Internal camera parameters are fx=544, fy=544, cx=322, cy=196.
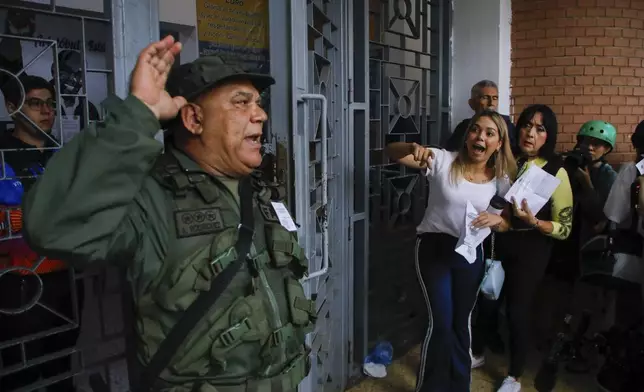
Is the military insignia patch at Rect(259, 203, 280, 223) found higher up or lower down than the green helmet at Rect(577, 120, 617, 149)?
lower down

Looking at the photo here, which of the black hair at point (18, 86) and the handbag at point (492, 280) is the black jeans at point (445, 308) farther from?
the black hair at point (18, 86)

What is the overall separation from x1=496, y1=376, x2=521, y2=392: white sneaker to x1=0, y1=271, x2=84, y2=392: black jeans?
280 cm

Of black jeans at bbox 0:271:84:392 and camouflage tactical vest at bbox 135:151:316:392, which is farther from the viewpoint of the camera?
black jeans at bbox 0:271:84:392

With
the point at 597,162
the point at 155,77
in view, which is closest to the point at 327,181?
the point at 155,77

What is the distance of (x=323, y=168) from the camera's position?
2590 millimetres

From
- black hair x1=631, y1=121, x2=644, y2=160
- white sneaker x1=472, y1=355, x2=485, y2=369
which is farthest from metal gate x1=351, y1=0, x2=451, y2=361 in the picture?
black hair x1=631, y1=121, x2=644, y2=160

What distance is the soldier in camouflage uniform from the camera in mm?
1317

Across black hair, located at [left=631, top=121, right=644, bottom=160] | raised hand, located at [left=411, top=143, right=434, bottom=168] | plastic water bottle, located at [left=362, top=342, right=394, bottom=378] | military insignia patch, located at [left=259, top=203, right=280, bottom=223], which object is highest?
black hair, located at [left=631, top=121, right=644, bottom=160]

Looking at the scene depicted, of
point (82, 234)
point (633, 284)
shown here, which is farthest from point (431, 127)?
point (82, 234)

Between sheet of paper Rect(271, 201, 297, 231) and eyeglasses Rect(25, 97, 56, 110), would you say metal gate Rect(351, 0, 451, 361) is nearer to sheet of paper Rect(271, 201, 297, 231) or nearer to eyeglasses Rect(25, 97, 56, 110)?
sheet of paper Rect(271, 201, 297, 231)

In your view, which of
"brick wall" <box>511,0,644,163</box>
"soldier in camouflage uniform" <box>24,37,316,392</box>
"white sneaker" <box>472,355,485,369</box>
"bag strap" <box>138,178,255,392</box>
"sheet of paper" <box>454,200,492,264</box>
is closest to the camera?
"soldier in camouflage uniform" <box>24,37,316,392</box>

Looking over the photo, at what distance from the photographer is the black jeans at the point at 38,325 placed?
1.83m

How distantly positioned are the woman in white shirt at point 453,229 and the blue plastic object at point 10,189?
6.76ft

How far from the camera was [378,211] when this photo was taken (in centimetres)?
404
